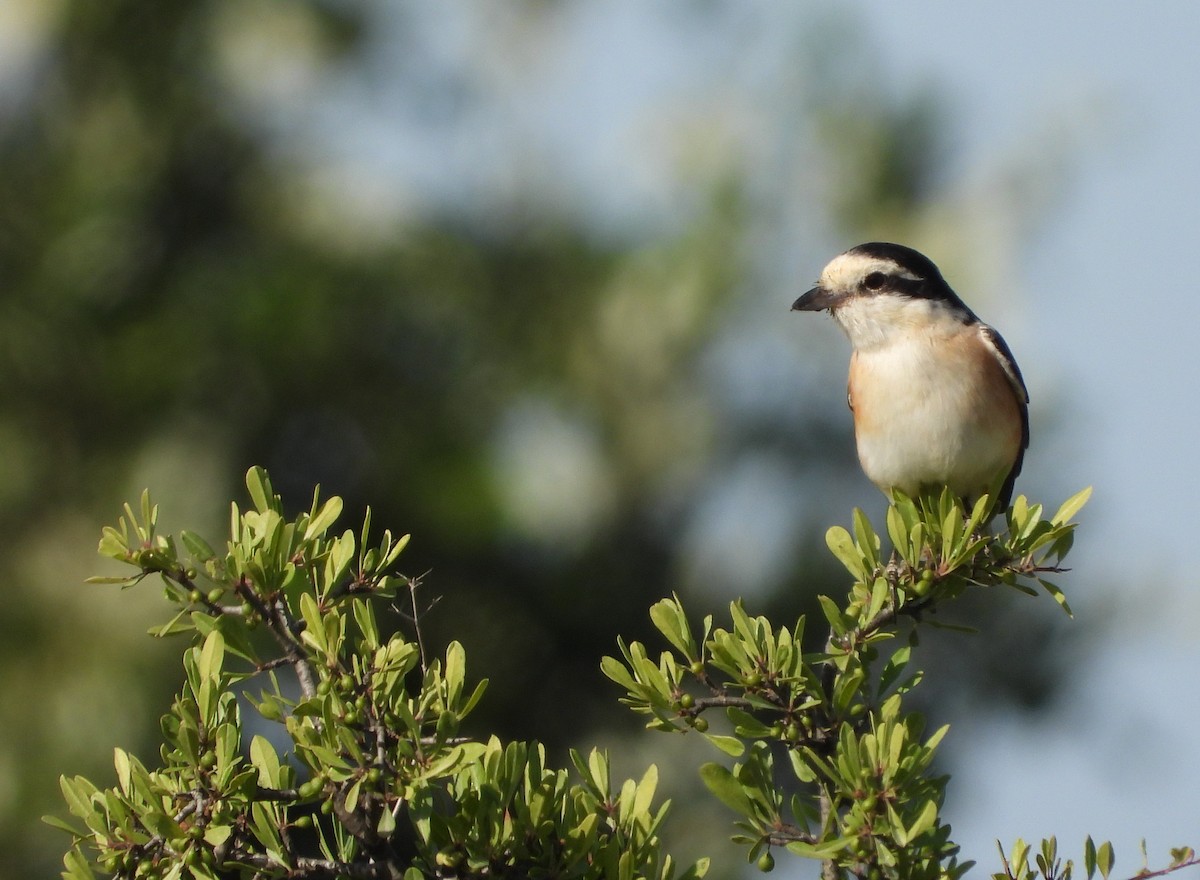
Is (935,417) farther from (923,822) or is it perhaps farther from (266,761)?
(266,761)

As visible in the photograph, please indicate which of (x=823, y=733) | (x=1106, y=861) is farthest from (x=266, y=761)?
(x=1106, y=861)

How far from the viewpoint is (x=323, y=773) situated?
205cm

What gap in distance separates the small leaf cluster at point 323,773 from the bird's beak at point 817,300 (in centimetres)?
234

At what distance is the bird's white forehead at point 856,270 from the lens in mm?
4395

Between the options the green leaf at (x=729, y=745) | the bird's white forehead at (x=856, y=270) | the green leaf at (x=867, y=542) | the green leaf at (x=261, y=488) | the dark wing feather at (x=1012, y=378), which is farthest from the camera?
the bird's white forehead at (x=856, y=270)

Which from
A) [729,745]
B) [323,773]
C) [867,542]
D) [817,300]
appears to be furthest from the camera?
[817,300]

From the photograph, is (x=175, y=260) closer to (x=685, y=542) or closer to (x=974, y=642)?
(x=685, y=542)

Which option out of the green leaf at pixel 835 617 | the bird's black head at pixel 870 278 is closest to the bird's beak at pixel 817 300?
the bird's black head at pixel 870 278

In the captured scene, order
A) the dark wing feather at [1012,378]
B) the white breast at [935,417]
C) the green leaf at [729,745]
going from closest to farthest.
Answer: the green leaf at [729,745] → the white breast at [935,417] → the dark wing feather at [1012,378]

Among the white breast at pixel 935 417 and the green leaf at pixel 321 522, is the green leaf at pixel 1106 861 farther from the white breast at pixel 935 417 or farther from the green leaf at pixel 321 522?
the white breast at pixel 935 417

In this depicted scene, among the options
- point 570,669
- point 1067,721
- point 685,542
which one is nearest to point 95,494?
point 570,669

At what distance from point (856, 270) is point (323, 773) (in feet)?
9.37

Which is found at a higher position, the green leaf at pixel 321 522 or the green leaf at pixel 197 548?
the green leaf at pixel 321 522

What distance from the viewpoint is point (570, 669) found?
809 centimetres
